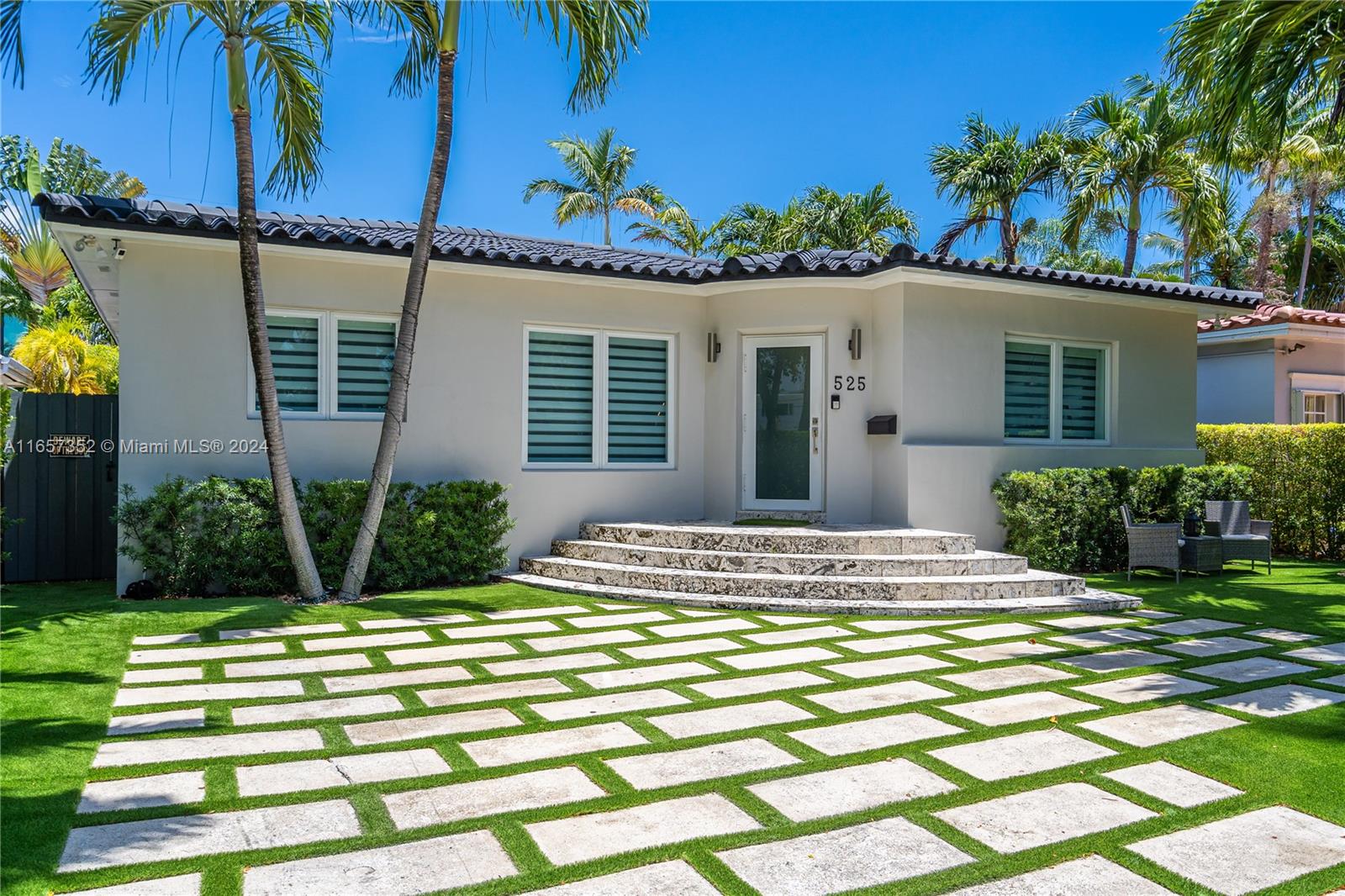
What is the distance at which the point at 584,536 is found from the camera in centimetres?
1052

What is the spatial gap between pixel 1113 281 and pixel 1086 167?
28.7 feet

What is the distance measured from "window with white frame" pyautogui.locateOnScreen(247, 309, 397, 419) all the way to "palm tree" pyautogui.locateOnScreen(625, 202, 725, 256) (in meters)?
20.2

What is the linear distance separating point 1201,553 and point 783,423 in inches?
197

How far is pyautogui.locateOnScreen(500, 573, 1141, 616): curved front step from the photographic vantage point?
802cm

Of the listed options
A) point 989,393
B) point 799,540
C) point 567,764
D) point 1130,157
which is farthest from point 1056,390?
point 567,764

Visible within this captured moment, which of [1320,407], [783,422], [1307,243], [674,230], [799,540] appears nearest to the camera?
[799,540]

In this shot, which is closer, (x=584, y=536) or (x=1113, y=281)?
(x=584, y=536)

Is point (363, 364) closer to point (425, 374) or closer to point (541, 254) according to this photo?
point (425, 374)

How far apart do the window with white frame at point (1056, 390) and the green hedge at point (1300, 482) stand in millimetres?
2437

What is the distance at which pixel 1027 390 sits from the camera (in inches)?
457

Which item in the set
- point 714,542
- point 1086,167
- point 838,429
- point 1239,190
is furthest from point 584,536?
point 1239,190

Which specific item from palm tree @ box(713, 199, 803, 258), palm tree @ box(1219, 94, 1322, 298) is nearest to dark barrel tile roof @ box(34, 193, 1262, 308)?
palm tree @ box(1219, 94, 1322, 298)

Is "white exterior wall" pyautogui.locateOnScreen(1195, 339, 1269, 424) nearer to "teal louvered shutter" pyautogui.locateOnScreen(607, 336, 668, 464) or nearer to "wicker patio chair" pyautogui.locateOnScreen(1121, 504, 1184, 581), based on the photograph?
"wicker patio chair" pyautogui.locateOnScreen(1121, 504, 1184, 581)

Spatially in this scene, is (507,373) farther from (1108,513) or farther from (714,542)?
(1108,513)
